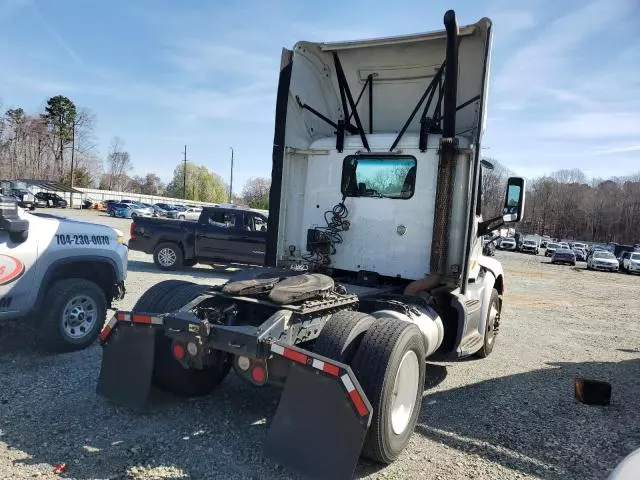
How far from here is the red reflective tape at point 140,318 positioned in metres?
3.81

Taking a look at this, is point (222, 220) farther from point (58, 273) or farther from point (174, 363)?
point (174, 363)

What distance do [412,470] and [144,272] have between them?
10.5 metres

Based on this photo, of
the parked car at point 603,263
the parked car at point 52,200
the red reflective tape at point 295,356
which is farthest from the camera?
the parked car at point 52,200

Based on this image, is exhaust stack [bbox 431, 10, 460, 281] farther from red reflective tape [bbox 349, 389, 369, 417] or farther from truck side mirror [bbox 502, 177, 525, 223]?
red reflective tape [bbox 349, 389, 369, 417]

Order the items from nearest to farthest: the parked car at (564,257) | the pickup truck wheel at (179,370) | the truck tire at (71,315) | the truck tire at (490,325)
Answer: the pickup truck wheel at (179,370), the truck tire at (71,315), the truck tire at (490,325), the parked car at (564,257)

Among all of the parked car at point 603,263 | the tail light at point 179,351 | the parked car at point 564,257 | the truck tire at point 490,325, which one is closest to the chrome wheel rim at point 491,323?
the truck tire at point 490,325

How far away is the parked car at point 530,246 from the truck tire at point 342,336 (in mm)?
50675

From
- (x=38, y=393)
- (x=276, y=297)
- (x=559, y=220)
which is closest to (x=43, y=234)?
(x=38, y=393)

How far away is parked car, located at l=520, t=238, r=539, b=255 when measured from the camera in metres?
50.0

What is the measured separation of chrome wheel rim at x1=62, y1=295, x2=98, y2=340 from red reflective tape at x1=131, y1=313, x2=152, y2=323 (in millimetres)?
2082

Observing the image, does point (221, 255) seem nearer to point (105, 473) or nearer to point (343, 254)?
point (343, 254)

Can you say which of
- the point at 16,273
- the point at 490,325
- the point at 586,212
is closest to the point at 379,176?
the point at 490,325

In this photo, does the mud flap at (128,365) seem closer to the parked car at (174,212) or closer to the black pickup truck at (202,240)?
the black pickup truck at (202,240)

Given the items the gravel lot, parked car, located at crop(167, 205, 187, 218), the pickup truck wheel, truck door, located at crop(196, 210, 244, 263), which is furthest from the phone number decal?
parked car, located at crop(167, 205, 187, 218)
